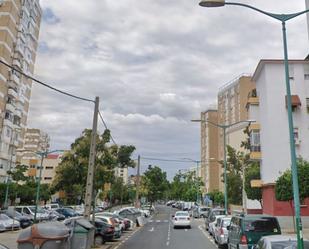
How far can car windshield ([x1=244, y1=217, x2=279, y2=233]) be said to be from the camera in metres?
16.0

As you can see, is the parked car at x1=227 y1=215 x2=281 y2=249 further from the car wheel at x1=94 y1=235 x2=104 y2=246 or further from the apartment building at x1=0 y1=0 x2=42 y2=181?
the apartment building at x1=0 y1=0 x2=42 y2=181

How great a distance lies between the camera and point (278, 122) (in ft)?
121

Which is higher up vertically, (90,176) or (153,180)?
(153,180)

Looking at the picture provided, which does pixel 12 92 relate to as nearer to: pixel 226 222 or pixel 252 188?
pixel 252 188

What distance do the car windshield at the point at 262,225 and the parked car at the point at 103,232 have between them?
10.3 meters

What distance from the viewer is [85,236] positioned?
634 inches

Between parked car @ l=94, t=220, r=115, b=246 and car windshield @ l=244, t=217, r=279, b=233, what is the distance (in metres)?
10.3

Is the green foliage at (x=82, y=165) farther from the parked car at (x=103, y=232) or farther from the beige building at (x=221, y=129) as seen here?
the beige building at (x=221, y=129)

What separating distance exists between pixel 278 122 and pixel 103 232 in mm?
20043

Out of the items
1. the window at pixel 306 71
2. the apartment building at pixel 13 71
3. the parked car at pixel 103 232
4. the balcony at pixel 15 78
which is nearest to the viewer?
the parked car at pixel 103 232

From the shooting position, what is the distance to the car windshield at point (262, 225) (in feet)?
52.4

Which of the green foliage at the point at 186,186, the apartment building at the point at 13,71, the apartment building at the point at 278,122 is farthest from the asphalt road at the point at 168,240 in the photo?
the green foliage at the point at 186,186

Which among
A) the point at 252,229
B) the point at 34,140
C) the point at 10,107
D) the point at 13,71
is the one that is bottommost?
the point at 252,229

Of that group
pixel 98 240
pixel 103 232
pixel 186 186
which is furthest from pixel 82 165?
pixel 186 186
